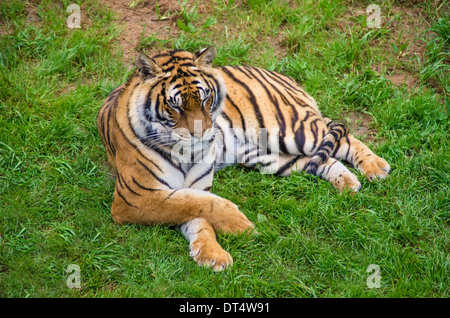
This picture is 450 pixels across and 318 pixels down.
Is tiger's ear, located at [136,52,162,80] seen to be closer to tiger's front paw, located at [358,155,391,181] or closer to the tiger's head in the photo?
the tiger's head

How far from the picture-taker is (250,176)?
15.7 ft

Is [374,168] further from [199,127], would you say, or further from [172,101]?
[172,101]

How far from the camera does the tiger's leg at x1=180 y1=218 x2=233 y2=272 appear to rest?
12.3 feet

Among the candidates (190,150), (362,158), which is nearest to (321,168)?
(362,158)

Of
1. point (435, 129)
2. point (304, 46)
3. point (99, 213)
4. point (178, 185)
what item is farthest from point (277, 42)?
point (99, 213)

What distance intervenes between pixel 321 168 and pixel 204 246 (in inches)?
56.9

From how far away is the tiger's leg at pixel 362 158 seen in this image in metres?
4.60

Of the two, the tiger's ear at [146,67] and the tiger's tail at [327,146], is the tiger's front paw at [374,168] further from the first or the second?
the tiger's ear at [146,67]

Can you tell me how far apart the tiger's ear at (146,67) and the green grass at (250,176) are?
3.80 ft

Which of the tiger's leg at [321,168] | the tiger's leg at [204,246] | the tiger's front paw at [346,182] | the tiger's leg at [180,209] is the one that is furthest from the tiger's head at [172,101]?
the tiger's front paw at [346,182]

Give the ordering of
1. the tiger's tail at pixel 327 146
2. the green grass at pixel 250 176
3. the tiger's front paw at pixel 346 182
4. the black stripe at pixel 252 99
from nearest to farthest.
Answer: the green grass at pixel 250 176, the tiger's front paw at pixel 346 182, the tiger's tail at pixel 327 146, the black stripe at pixel 252 99

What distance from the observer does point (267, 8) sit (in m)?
6.22

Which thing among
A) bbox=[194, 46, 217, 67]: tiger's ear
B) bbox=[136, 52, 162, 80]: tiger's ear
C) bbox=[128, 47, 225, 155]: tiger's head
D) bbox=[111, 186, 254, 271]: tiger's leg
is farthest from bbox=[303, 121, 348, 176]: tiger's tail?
bbox=[136, 52, 162, 80]: tiger's ear

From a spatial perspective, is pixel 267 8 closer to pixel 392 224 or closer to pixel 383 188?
pixel 383 188
